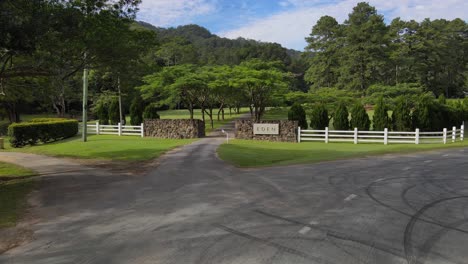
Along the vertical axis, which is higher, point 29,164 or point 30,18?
point 30,18

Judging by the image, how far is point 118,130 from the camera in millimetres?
29922

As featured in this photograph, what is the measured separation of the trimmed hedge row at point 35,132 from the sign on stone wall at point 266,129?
555 inches

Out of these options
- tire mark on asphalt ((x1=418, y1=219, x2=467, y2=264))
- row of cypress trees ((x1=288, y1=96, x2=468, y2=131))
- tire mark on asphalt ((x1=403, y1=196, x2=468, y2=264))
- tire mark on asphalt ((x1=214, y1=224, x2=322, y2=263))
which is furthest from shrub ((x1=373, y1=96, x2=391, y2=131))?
tire mark on asphalt ((x1=214, y1=224, x2=322, y2=263))

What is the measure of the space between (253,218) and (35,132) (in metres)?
22.6

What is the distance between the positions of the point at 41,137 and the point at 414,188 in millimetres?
23691

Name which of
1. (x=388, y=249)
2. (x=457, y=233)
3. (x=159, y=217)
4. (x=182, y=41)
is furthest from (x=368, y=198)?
(x=182, y=41)

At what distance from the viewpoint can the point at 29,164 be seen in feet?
50.1

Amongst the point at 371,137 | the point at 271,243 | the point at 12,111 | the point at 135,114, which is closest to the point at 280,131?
the point at 371,137

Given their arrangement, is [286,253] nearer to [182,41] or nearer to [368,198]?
[368,198]

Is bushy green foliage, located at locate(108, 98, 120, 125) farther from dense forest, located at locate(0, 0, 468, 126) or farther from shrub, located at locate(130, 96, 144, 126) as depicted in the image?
shrub, located at locate(130, 96, 144, 126)

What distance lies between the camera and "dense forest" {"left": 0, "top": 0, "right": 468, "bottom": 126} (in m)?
10.5

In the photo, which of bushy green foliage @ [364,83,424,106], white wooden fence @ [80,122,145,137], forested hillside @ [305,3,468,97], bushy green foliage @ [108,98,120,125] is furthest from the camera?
forested hillside @ [305,3,468,97]

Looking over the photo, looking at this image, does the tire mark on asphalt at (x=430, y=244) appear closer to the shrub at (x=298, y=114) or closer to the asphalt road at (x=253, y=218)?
the asphalt road at (x=253, y=218)

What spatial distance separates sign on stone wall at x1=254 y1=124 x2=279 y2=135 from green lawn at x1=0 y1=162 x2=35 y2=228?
592 inches
